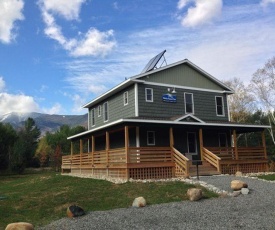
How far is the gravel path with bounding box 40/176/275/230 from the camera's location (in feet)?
29.4

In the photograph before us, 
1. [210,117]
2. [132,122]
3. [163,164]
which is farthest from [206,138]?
[132,122]

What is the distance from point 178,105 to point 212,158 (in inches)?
195

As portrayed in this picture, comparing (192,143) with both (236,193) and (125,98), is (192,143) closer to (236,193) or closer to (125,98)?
(125,98)

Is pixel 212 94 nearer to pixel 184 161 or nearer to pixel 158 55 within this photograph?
pixel 158 55

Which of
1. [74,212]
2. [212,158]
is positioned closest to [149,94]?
[212,158]

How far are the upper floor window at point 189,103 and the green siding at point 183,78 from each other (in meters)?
0.79

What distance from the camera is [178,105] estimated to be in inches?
932

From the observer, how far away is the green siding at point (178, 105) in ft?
72.6

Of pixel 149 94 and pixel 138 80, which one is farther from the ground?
pixel 138 80

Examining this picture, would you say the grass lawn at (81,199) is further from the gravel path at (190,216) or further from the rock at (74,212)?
the gravel path at (190,216)

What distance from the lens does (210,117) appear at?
25.0 metres

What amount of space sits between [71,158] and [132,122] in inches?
453

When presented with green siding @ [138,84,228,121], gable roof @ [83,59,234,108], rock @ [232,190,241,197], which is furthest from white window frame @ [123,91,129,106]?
rock @ [232,190,241,197]

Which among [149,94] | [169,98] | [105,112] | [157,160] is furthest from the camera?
[105,112]
